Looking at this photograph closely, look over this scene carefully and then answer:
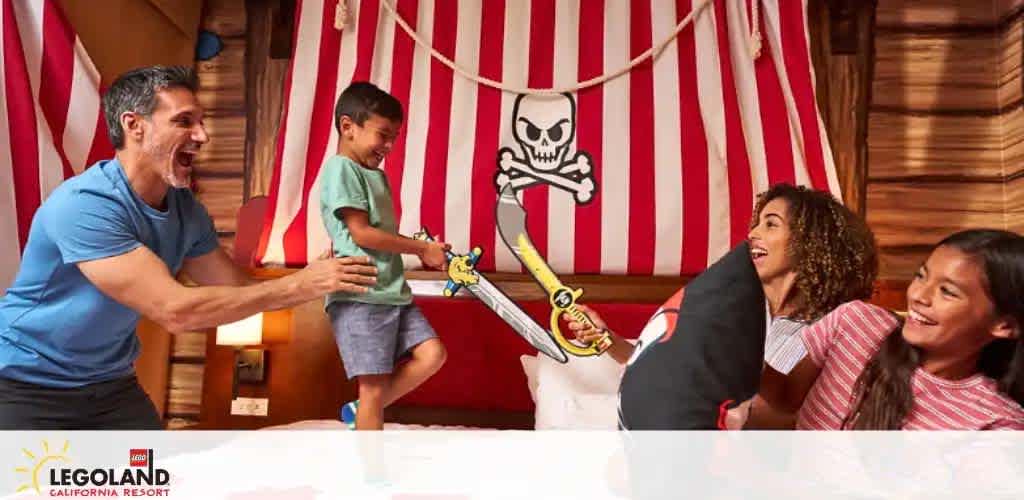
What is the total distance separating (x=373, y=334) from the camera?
162cm

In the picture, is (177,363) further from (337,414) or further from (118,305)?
(118,305)

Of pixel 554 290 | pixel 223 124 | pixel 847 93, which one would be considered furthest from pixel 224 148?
pixel 847 93

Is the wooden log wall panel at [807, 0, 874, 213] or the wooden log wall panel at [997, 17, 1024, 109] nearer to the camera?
the wooden log wall panel at [997, 17, 1024, 109]

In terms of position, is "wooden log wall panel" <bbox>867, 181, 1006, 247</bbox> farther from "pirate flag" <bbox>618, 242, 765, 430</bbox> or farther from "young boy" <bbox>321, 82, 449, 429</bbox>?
"pirate flag" <bbox>618, 242, 765, 430</bbox>

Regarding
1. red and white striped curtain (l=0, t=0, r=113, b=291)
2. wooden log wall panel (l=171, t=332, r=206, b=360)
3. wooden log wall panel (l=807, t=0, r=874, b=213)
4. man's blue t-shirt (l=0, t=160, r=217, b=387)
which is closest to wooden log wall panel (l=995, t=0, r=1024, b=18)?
wooden log wall panel (l=807, t=0, r=874, b=213)

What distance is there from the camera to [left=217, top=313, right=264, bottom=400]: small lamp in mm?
2299

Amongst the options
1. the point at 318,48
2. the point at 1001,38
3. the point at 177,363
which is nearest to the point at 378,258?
the point at 318,48

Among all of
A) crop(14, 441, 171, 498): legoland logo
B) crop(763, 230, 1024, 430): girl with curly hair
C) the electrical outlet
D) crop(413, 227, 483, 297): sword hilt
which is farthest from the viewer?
the electrical outlet

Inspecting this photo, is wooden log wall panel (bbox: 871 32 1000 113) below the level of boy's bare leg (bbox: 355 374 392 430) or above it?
above

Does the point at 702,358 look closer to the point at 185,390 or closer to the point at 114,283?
the point at 114,283

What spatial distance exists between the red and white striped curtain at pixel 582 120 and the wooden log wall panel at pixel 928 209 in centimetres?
35

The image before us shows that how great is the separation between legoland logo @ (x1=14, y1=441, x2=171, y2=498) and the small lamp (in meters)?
0.98

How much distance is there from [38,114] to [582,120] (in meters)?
1.67

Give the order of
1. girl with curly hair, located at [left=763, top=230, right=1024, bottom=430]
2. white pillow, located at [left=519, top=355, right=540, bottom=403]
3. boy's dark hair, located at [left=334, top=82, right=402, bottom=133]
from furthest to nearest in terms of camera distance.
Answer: white pillow, located at [left=519, top=355, right=540, bottom=403] → boy's dark hair, located at [left=334, top=82, right=402, bottom=133] → girl with curly hair, located at [left=763, top=230, right=1024, bottom=430]
